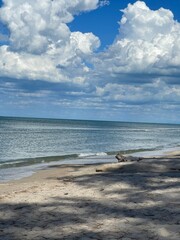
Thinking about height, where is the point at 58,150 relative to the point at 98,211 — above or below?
below

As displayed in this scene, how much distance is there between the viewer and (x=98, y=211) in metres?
9.01

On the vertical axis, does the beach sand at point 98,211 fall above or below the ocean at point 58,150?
above

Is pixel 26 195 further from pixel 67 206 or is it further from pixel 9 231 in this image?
pixel 9 231

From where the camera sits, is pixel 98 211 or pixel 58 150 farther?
pixel 58 150

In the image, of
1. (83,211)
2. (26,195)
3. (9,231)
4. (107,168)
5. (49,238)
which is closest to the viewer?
(49,238)

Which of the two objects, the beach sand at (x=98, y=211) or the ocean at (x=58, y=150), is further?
the ocean at (x=58, y=150)

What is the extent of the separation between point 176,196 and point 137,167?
8529 millimetres

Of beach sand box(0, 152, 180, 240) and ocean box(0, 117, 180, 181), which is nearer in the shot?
beach sand box(0, 152, 180, 240)

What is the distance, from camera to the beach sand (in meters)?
7.48

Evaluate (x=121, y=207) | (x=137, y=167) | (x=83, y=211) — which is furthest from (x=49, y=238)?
(x=137, y=167)

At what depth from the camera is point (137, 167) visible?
18688mm

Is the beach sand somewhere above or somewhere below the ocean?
above

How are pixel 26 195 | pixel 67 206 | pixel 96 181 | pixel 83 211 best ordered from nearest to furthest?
pixel 83 211 < pixel 67 206 < pixel 26 195 < pixel 96 181

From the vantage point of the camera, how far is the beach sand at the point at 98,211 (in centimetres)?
748
